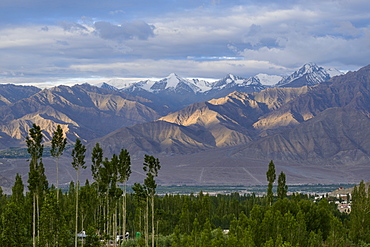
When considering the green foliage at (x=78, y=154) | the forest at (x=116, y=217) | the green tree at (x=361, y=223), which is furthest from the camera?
the green tree at (x=361, y=223)

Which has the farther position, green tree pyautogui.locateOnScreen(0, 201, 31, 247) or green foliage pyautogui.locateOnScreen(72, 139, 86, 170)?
green foliage pyautogui.locateOnScreen(72, 139, 86, 170)

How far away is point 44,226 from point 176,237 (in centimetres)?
1883

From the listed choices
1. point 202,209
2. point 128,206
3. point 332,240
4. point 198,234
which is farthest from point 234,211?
point 332,240

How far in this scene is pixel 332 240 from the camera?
247 ft

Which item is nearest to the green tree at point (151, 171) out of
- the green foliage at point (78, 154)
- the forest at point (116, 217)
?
the forest at point (116, 217)

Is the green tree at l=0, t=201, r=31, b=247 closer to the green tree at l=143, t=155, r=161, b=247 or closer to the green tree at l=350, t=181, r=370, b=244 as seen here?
the green tree at l=143, t=155, r=161, b=247

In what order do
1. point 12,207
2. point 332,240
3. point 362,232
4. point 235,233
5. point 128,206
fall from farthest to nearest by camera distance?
point 128,206
point 362,232
point 235,233
point 332,240
point 12,207

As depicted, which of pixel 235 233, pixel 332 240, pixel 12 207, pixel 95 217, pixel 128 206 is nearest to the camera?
pixel 12 207

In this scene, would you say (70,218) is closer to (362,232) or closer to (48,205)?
(48,205)

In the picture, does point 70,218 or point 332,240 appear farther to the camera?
point 70,218

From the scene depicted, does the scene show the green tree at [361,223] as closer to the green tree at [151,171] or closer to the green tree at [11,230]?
Answer: the green tree at [151,171]

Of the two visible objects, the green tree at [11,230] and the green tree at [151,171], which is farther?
the green tree at [151,171]

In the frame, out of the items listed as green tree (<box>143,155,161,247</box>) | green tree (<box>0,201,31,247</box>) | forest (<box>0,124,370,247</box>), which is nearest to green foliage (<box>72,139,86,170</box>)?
forest (<box>0,124,370,247</box>)

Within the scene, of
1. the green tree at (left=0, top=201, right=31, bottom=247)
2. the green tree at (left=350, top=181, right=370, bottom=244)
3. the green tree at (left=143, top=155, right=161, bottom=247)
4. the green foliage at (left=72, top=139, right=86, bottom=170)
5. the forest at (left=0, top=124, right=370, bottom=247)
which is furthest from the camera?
the green tree at (left=350, top=181, right=370, bottom=244)
